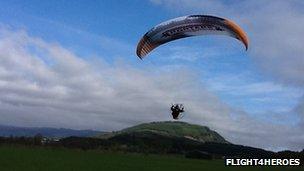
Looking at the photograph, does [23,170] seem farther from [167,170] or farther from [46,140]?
[46,140]

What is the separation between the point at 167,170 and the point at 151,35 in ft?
79.1

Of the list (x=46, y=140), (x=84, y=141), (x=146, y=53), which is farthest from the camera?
(x=84, y=141)

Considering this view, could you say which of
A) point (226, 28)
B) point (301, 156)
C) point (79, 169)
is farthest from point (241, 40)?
point (301, 156)

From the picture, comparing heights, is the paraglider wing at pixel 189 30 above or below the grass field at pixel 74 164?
above

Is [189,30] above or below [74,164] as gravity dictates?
above

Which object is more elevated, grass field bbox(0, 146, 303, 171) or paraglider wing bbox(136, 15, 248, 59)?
paraglider wing bbox(136, 15, 248, 59)

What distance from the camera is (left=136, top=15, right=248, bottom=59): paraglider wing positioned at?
118 ft

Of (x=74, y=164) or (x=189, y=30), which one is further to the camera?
(x=74, y=164)

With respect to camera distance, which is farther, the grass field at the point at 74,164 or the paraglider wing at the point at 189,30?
the grass field at the point at 74,164

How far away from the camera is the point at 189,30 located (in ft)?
122

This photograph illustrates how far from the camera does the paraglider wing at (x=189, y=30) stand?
3600cm

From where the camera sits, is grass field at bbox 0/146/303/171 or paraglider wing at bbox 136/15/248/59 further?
grass field at bbox 0/146/303/171

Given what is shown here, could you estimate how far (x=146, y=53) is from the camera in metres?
39.1

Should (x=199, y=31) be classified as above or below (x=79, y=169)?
above
